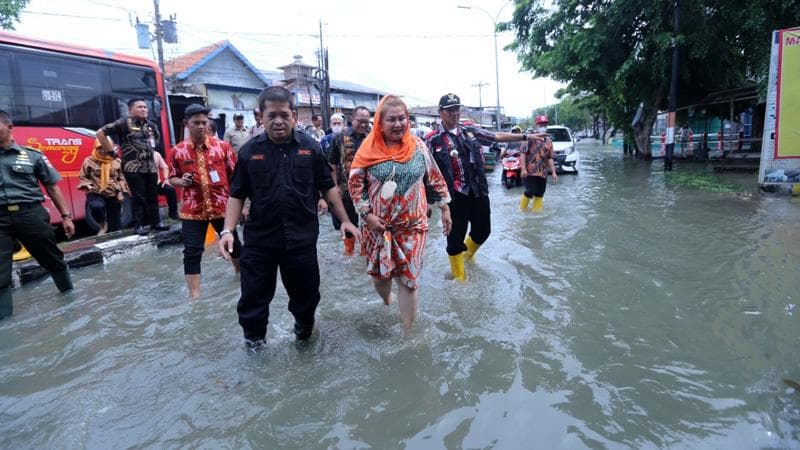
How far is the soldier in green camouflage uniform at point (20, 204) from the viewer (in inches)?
152

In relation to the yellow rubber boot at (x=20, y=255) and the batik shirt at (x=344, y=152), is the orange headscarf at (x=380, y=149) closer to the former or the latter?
the batik shirt at (x=344, y=152)

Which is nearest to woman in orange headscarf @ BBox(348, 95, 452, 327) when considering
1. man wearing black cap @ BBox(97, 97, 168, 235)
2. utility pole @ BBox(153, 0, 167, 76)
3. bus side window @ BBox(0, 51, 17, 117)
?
man wearing black cap @ BBox(97, 97, 168, 235)

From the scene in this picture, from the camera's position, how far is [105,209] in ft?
23.7

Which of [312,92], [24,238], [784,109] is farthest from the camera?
[312,92]

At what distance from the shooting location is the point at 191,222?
433cm

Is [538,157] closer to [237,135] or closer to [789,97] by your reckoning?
[789,97]

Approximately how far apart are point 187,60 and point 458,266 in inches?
1170

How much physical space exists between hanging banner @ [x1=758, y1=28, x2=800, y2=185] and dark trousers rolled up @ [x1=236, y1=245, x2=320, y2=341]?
933 centimetres

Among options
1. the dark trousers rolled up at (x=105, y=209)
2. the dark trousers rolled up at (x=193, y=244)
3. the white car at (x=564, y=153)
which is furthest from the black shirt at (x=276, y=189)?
the white car at (x=564, y=153)

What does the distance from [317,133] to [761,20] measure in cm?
1191

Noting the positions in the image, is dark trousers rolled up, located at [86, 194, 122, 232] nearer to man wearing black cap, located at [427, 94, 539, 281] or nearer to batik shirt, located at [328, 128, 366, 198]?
batik shirt, located at [328, 128, 366, 198]

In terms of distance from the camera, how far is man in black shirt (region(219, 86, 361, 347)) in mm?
2848

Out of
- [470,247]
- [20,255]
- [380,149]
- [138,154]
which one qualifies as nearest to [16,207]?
[20,255]

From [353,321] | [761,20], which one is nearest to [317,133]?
[353,321]
